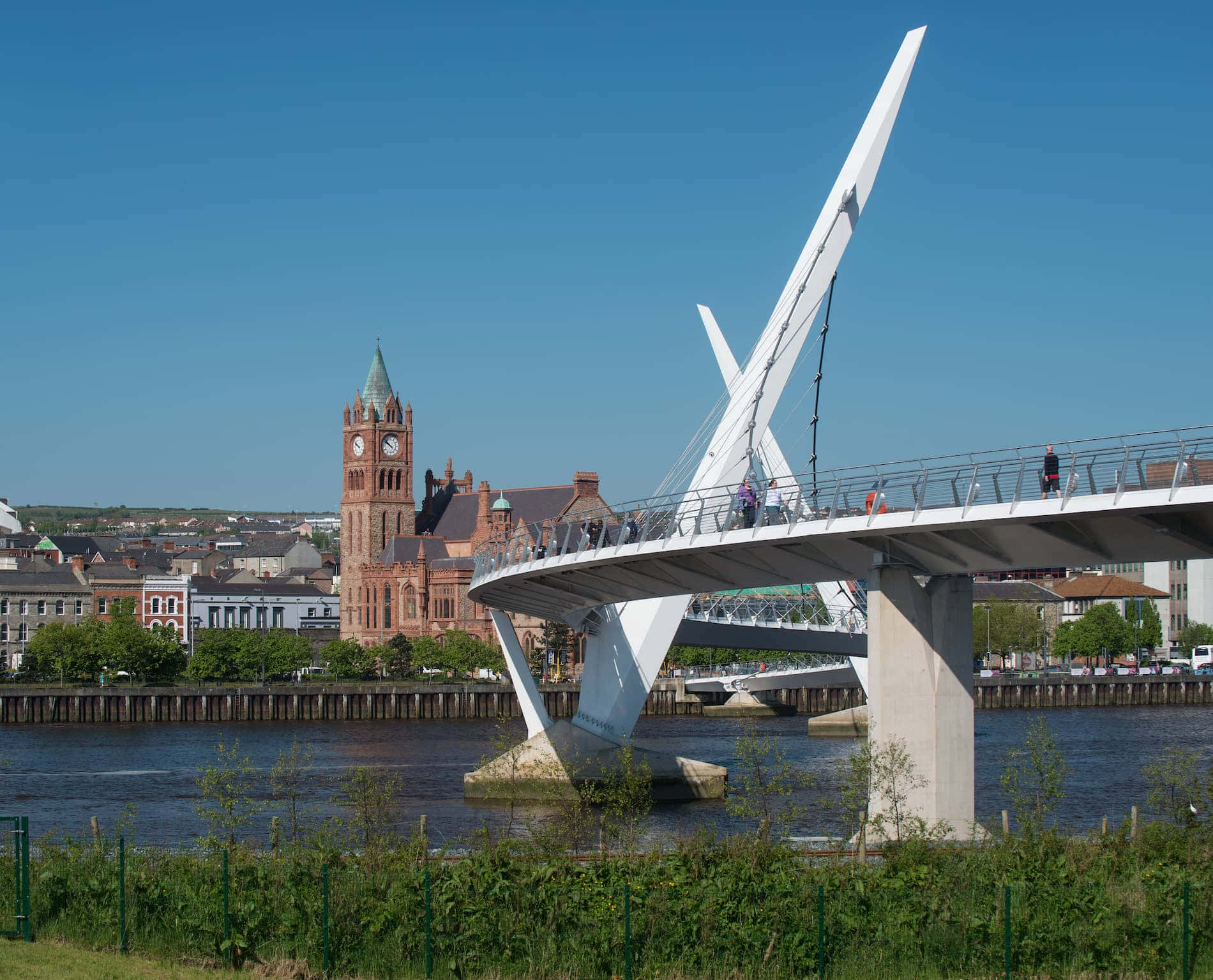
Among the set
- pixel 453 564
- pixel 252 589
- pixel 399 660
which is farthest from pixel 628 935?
pixel 252 589

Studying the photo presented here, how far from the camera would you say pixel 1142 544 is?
102 feet

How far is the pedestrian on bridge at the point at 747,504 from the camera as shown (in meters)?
35.9

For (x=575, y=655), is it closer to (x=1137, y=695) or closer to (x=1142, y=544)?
(x=1137, y=695)

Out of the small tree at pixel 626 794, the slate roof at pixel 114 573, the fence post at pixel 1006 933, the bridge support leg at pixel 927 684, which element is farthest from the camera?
the slate roof at pixel 114 573

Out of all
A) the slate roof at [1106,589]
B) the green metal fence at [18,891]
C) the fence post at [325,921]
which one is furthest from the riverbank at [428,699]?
the fence post at [325,921]

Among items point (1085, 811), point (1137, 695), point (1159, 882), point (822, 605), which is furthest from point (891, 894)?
point (1137, 695)

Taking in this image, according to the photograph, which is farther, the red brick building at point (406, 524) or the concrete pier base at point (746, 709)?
the red brick building at point (406, 524)

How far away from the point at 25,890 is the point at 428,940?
591cm

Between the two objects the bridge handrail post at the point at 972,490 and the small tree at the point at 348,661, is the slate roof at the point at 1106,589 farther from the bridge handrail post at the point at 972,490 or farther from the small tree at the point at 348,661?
the bridge handrail post at the point at 972,490

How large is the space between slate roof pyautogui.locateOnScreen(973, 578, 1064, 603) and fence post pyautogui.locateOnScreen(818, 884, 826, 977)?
12942cm

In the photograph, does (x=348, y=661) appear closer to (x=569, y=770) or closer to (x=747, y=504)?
(x=569, y=770)

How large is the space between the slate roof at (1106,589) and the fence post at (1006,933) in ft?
443

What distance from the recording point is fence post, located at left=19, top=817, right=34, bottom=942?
23.2m

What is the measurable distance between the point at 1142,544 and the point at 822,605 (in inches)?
2511
